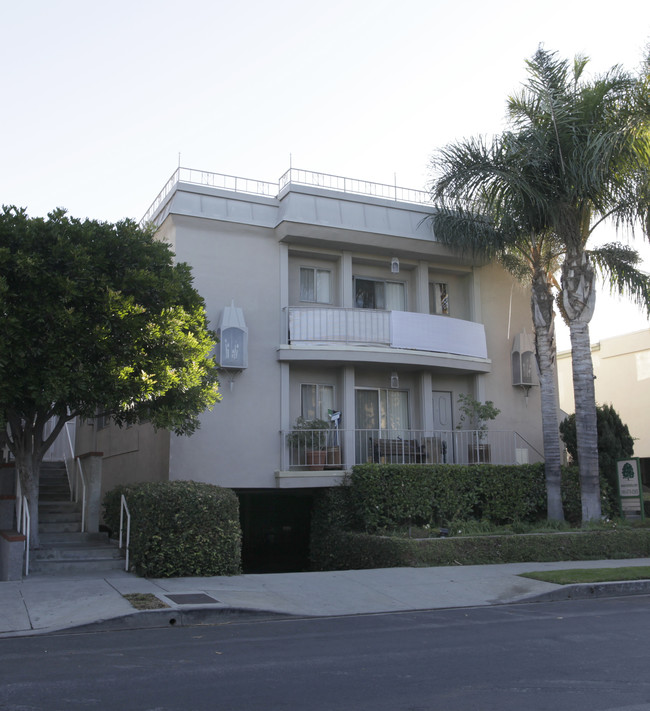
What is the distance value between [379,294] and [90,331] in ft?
30.9

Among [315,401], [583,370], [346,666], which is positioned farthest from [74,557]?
[583,370]

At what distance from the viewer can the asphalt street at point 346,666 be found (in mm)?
5734

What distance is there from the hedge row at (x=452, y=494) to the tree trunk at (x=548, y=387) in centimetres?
51

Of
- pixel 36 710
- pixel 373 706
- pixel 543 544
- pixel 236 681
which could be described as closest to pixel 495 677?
pixel 373 706

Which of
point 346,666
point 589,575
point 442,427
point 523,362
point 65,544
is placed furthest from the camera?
point 523,362

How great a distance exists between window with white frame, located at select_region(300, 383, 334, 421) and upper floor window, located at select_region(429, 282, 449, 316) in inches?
152

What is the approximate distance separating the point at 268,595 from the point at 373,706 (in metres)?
5.55

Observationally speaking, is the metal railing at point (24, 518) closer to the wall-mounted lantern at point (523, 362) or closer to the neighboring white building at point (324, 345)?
the neighboring white building at point (324, 345)

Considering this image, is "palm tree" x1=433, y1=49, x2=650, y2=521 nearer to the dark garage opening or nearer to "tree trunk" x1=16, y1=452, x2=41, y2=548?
the dark garage opening

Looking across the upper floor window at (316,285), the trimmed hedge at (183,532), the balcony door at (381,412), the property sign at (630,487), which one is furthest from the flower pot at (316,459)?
the property sign at (630,487)

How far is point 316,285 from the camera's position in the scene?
19047mm

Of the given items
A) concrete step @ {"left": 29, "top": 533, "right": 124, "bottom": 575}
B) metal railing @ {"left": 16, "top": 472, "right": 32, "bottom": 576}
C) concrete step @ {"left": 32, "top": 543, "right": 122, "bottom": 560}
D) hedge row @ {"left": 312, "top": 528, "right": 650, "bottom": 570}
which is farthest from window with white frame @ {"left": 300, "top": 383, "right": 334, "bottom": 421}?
metal railing @ {"left": 16, "top": 472, "right": 32, "bottom": 576}

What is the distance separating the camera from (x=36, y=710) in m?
5.43

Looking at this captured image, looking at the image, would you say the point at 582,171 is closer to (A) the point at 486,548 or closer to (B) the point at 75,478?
(A) the point at 486,548
